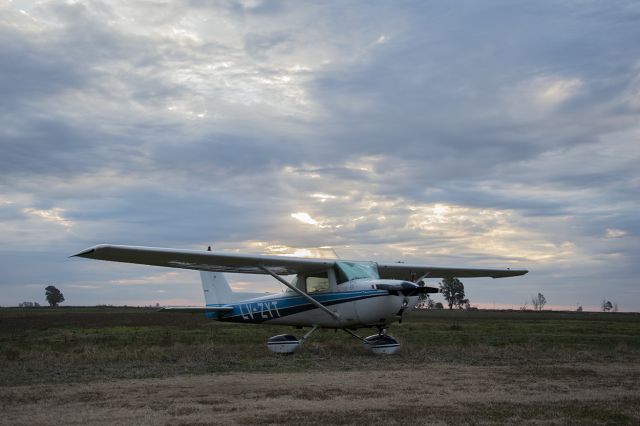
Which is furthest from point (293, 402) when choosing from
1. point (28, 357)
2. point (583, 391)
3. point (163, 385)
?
point (28, 357)

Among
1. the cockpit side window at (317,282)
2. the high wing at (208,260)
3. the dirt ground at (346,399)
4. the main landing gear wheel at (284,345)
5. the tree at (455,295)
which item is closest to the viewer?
the dirt ground at (346,399)

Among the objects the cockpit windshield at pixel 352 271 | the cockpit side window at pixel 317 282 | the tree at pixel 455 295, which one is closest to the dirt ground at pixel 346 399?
the cockpit windshield at pixel 352 271

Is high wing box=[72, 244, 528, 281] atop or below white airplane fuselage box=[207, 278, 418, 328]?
atop

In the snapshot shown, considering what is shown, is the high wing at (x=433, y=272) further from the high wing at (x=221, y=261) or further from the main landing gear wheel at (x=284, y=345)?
the main landing gear wheel at (x=284, y=345)

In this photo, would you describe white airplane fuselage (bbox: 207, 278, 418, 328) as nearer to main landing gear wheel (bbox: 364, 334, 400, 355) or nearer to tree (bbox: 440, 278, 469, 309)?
main landing gear wheel (bbox: 364, 334, 400, 355)

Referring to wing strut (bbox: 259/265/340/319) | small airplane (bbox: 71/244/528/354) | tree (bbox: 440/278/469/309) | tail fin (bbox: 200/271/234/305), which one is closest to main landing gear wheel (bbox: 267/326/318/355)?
small airplane (bbox: 71/244/528/354)

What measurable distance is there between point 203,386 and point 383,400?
309 cm

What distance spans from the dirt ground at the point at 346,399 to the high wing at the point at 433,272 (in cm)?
756

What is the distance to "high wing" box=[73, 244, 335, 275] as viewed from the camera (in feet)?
42.8

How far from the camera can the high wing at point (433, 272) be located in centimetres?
1892

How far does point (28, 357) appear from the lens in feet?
48.6

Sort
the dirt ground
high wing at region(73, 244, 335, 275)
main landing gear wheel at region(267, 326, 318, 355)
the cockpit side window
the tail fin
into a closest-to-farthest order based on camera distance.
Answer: the dirt ground < high wing at region(73, 244, 335, 275) < main landing gear wheel at region(267, 326, 318, 355) < the cockpit side window < the tail fin

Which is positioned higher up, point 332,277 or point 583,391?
point 332,277

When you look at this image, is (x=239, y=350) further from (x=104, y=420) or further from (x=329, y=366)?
(x=104, y=420)
